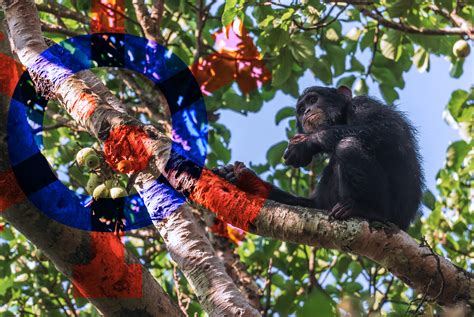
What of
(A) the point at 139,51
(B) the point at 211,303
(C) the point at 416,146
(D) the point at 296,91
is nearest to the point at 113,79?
(A) the point at 139,51

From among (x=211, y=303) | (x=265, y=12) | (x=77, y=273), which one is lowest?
(x=211, y=303)

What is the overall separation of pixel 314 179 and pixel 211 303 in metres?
3.56

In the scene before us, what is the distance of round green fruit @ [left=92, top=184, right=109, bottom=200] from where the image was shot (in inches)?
127

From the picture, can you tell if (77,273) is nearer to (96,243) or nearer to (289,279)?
(96,243)

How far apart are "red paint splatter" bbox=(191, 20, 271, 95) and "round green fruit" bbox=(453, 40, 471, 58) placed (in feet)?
5.03

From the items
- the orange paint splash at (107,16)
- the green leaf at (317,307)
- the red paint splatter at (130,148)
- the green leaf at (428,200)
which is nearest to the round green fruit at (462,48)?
the green leaf at (428,200)

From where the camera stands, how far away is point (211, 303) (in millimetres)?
2668

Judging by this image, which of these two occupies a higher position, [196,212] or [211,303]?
[196,212]

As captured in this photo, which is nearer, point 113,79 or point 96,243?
point 96,243

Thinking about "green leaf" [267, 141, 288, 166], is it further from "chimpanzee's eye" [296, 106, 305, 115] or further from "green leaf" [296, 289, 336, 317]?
"green leaf" [296, 289, 336, 317]

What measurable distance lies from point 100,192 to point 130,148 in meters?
0.28

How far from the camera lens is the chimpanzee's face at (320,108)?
528cm

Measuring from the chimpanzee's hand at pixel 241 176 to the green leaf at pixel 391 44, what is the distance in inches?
82.7

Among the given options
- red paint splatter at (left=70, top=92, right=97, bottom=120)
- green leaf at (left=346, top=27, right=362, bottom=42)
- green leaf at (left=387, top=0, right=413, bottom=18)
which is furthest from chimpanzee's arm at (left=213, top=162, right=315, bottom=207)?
green leaf at (left=346, top=27, right=362, bottom=42)
